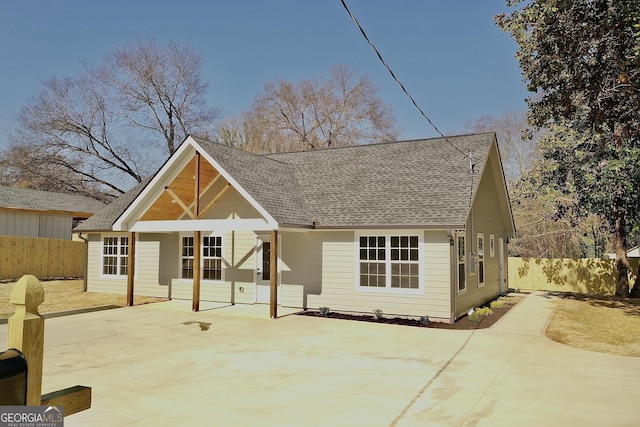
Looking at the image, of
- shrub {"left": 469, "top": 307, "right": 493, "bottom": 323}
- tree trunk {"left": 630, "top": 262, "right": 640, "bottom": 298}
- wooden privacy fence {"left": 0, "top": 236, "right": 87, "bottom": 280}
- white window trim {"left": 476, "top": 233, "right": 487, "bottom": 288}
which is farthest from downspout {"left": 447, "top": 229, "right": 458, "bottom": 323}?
wooden privacy fence {"left": 0, "top": 236, "right": 87, "bottom": 280}

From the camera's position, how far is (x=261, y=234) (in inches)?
615

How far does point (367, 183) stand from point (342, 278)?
3.86 m

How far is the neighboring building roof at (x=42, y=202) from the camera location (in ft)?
85.0

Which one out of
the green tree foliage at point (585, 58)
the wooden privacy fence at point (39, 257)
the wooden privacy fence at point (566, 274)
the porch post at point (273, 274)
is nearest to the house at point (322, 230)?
the porch post at point (273, 274)

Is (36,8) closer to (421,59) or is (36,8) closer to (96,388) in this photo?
(421,59)

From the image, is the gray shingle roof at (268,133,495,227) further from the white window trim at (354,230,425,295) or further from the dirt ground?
the dirt ground

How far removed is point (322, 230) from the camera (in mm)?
14602

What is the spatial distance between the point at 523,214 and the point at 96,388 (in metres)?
30.5

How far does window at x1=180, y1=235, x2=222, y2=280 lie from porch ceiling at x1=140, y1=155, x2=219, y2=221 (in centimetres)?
127

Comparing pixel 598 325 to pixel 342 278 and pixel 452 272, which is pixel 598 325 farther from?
pixel 342 278

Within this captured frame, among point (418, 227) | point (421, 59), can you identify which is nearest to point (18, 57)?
point (421, 59)

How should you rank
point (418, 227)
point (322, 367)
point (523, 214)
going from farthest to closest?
point (523, 214) → point (418, 227) → point (322, 367)

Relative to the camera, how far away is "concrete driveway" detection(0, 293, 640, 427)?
5.75 metres

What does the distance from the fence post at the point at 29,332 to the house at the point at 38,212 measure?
27.8 m
